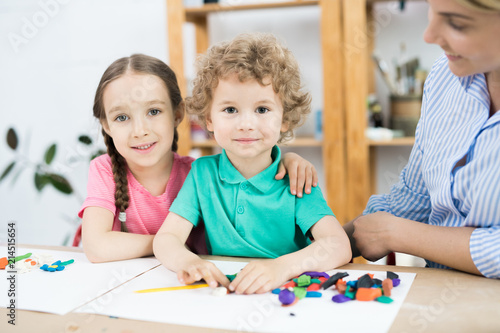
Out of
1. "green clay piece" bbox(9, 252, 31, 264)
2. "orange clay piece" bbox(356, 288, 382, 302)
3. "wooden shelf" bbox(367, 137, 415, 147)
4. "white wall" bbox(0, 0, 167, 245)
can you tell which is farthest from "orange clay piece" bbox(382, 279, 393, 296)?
"white wall" bbox(0, 0, 167, 245)

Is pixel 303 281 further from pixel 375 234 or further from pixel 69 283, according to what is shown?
pixel 69 283

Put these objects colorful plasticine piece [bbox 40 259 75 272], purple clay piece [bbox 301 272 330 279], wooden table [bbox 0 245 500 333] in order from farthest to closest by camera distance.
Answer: colorful plasticine piece [bbox 40 259 75 272] → purple clay piece [bbox 301 272 330 279] → wooden table [bbox 0 245 500 333]

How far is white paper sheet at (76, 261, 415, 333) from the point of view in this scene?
71 centimetres

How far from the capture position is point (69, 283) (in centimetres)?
94

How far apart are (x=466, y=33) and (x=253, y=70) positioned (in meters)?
0.43

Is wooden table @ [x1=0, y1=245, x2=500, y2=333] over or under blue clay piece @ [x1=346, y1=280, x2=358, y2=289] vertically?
under

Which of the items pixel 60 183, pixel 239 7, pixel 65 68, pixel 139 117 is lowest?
pixel 60 183

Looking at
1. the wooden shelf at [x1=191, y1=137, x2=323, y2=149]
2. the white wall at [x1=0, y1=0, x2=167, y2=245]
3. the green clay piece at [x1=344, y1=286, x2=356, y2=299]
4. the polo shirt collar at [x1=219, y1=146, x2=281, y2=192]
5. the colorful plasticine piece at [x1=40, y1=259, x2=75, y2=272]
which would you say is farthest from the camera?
the white wall at [x1=0, y1=0, x2=167, y2=245]

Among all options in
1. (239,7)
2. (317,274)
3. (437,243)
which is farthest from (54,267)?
(239,7)

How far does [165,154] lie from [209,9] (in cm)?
153

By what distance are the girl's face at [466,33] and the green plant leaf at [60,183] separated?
200cm

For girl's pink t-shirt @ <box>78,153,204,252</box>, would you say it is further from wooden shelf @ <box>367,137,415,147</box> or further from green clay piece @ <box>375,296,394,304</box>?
wooden shelf @ <box>367,137,415,147</box>

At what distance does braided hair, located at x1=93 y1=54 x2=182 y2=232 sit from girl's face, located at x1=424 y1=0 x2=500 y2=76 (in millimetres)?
672

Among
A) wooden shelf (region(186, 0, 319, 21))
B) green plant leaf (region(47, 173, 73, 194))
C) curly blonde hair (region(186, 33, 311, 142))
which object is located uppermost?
wooden shelf (region(186, 0, 319, 21))
